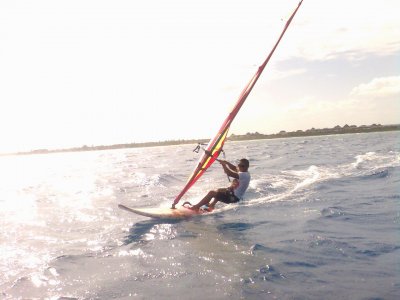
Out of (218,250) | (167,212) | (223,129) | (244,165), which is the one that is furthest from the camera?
(223,129)

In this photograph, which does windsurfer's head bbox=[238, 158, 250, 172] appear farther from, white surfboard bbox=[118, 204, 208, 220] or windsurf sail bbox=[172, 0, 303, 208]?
white surfboard bbox=[118, 204, 208, 220]

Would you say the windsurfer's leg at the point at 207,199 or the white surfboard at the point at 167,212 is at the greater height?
the windsurfer's leg at the point at 207,199

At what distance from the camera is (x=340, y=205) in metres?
11.1

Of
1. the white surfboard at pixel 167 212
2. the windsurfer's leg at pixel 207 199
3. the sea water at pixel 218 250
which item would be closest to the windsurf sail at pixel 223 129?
the windsurfer's leg at pixel 207 199

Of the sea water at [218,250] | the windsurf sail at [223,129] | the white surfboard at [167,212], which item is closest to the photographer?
the sea water at [218,250]

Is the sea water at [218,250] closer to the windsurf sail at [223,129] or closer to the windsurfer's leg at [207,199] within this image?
the windsurfer's leg at [207,199]

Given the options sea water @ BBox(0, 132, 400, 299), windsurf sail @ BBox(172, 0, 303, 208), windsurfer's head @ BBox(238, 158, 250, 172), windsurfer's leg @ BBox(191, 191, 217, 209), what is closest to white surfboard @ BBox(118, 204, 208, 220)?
windsurfer's leg @ BBox(191, 191, 217, 209)

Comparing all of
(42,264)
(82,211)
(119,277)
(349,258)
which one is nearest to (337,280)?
(349,258)

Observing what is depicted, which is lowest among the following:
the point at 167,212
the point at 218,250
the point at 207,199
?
the point at 167,212

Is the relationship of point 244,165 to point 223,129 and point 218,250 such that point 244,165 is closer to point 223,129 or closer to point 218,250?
point 223,129

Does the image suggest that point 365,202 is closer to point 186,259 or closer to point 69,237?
point 186,259

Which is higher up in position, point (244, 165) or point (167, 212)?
point (244, 165)

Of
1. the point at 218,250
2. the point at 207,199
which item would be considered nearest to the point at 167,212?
the point at 207,199

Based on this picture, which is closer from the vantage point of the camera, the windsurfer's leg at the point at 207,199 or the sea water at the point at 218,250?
the sea water at the point at 218,250
